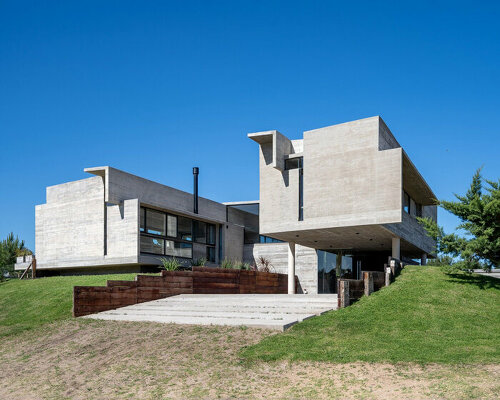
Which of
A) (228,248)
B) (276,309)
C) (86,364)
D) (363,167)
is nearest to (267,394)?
→ (86,364)

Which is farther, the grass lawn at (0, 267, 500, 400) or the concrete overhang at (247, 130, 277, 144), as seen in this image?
the concrete overhang at (247, 130, 277, 144)

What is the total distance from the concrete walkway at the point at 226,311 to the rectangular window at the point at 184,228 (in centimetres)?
1524

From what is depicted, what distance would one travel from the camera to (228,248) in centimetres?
3666

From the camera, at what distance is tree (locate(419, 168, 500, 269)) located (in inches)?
619

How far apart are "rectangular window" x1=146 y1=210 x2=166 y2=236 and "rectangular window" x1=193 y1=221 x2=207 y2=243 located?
3.23 metres

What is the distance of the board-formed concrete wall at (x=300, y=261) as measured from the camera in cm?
3102

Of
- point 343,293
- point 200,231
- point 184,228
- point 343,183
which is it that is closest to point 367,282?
point 343,293

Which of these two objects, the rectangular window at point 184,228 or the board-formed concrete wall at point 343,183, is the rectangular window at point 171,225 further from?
the board-formed concrete wall at point 343,183

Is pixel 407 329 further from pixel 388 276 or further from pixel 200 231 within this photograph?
pixel 200 231

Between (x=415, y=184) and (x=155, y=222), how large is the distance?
15465 millimetres

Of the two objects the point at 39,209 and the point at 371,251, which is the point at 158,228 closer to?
the point at 39,209

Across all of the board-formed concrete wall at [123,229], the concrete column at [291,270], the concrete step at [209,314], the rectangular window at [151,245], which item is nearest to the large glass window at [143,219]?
the rectangular window at [151,245]

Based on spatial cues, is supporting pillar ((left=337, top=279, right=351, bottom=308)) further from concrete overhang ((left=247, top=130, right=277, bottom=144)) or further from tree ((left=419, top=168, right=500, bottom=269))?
concrete overhang ((left=247, top=130, right=277, bottom=144))

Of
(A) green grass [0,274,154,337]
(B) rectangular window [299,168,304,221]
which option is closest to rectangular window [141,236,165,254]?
(A) green grass [0,274,154,337]
